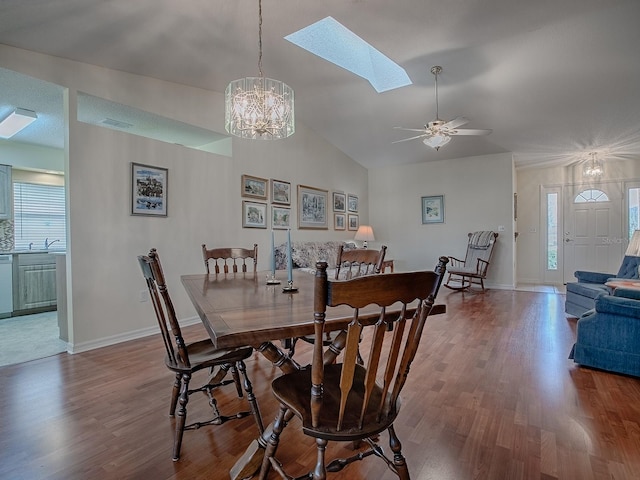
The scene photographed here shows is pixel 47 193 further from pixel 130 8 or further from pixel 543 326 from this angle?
pixel 543 326

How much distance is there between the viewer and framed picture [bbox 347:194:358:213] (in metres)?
7.01

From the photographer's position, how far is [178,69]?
11.5 feet

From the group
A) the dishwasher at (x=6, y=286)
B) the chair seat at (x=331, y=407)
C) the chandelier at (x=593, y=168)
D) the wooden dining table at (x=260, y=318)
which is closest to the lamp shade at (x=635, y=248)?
the wooden dining table at (x=260, y=318)

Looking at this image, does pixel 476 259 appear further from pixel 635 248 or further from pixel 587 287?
pixel 635 248

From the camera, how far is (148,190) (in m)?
3.59

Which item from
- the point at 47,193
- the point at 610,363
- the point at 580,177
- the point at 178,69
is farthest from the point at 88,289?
the point at 580,177

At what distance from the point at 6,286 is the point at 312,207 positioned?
14.3 feet

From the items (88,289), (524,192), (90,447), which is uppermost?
(524,192)

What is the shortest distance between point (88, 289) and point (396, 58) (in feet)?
12.9

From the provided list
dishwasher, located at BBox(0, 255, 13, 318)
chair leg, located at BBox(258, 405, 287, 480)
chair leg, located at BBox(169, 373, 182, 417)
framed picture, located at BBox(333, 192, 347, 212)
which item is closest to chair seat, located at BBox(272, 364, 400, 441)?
chair leg, located at BBox(258, 405, 287, 480)

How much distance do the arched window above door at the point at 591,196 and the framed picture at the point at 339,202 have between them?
469cm

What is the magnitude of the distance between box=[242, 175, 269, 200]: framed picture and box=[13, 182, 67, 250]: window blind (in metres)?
2.49

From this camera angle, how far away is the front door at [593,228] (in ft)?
21.0

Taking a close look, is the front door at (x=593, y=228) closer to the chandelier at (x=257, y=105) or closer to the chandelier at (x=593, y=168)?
the chandelier at (x=593, y=168)
